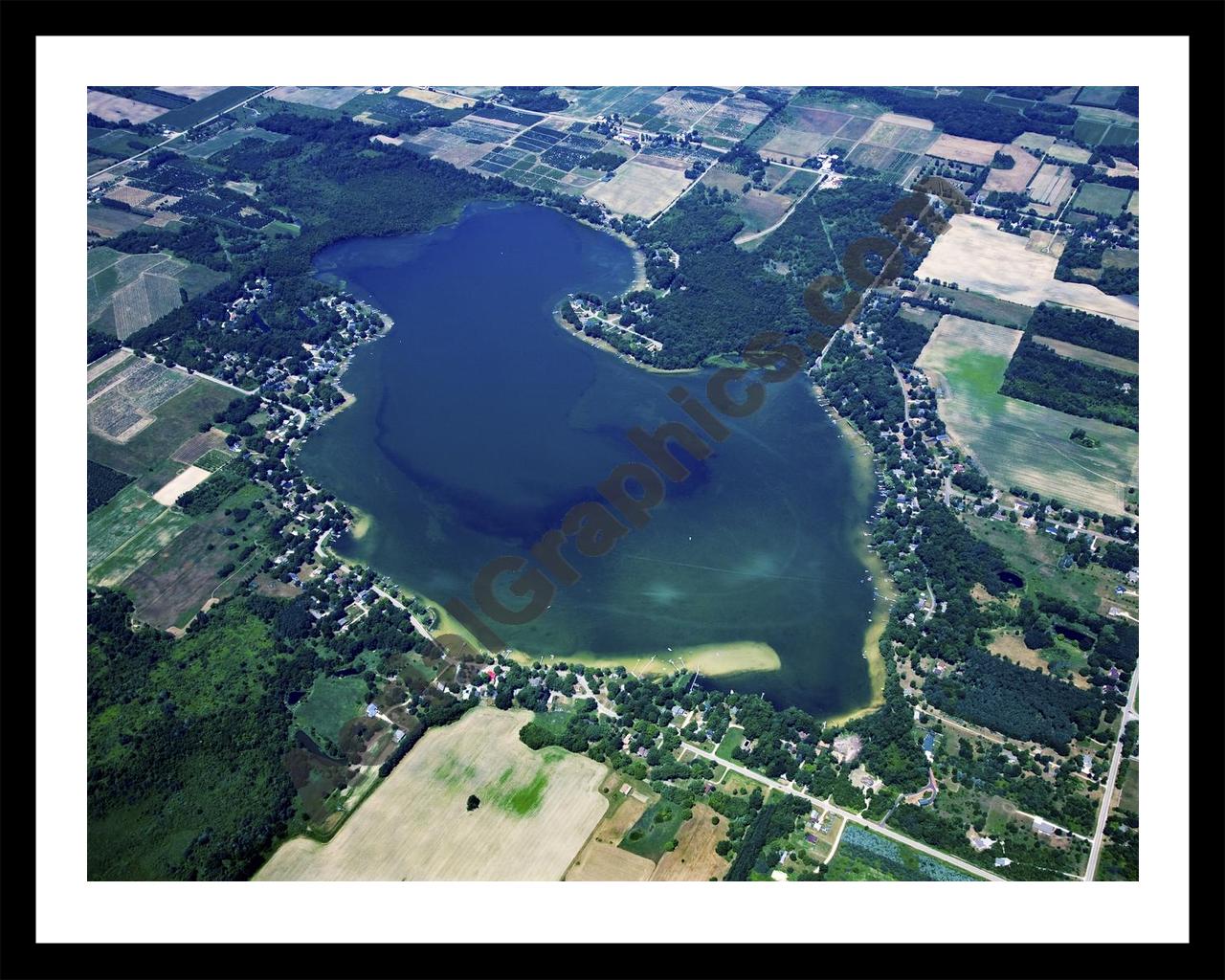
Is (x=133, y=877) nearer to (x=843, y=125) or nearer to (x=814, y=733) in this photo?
Result: (x=814, y=733)

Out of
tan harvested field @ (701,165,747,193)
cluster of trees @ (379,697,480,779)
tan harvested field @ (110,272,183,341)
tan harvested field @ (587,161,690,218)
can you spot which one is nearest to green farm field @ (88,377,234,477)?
tan harvested field @ (110,272,183,341)

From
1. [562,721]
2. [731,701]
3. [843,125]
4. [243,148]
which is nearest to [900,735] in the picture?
[731,701]

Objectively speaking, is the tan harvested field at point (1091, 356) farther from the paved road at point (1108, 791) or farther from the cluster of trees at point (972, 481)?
the paved road at point (1108, 791)

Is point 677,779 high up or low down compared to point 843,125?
down

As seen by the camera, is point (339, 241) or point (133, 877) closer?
point (133, 877)

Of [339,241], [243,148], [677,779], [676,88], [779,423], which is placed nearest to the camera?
[677,779]

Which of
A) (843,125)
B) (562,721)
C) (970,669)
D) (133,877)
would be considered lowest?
(133,877)
